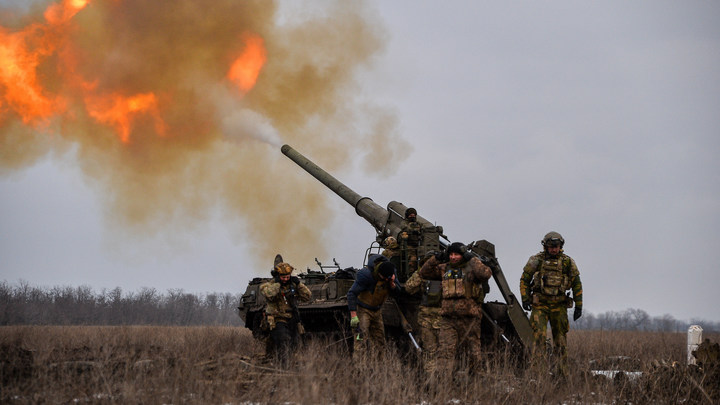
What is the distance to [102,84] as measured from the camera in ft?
54.0

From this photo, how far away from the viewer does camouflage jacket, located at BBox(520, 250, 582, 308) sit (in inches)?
388

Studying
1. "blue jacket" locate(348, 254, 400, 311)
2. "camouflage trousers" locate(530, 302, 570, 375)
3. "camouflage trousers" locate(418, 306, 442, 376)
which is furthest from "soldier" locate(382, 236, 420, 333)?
"camouflage trousers" locate(530, 302, 570, 375)

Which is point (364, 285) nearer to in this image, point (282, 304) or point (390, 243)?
point (282, 304)

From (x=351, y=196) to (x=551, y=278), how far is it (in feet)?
21.3

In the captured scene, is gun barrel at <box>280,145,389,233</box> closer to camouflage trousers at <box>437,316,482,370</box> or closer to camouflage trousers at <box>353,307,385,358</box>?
camouflage trousers at <box>353,307,385,358</box>

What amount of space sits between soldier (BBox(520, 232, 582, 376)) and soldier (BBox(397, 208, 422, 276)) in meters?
2.63

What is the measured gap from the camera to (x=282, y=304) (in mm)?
10602

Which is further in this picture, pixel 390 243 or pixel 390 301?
pixel 390 243

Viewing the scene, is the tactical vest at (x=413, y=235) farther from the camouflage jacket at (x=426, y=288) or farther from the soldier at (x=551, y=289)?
the soldier at (x=551, y=289)

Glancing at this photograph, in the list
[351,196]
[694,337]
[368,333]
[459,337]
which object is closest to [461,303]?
[459,337]

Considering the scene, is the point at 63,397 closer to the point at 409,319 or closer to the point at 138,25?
the point at 409,319

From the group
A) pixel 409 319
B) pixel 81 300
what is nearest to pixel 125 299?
pixel 81 300

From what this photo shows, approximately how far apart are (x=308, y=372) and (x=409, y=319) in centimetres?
453

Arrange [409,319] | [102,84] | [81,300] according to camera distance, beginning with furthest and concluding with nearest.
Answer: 1. [81,300]
2. [102,84]
3. [409,319]
